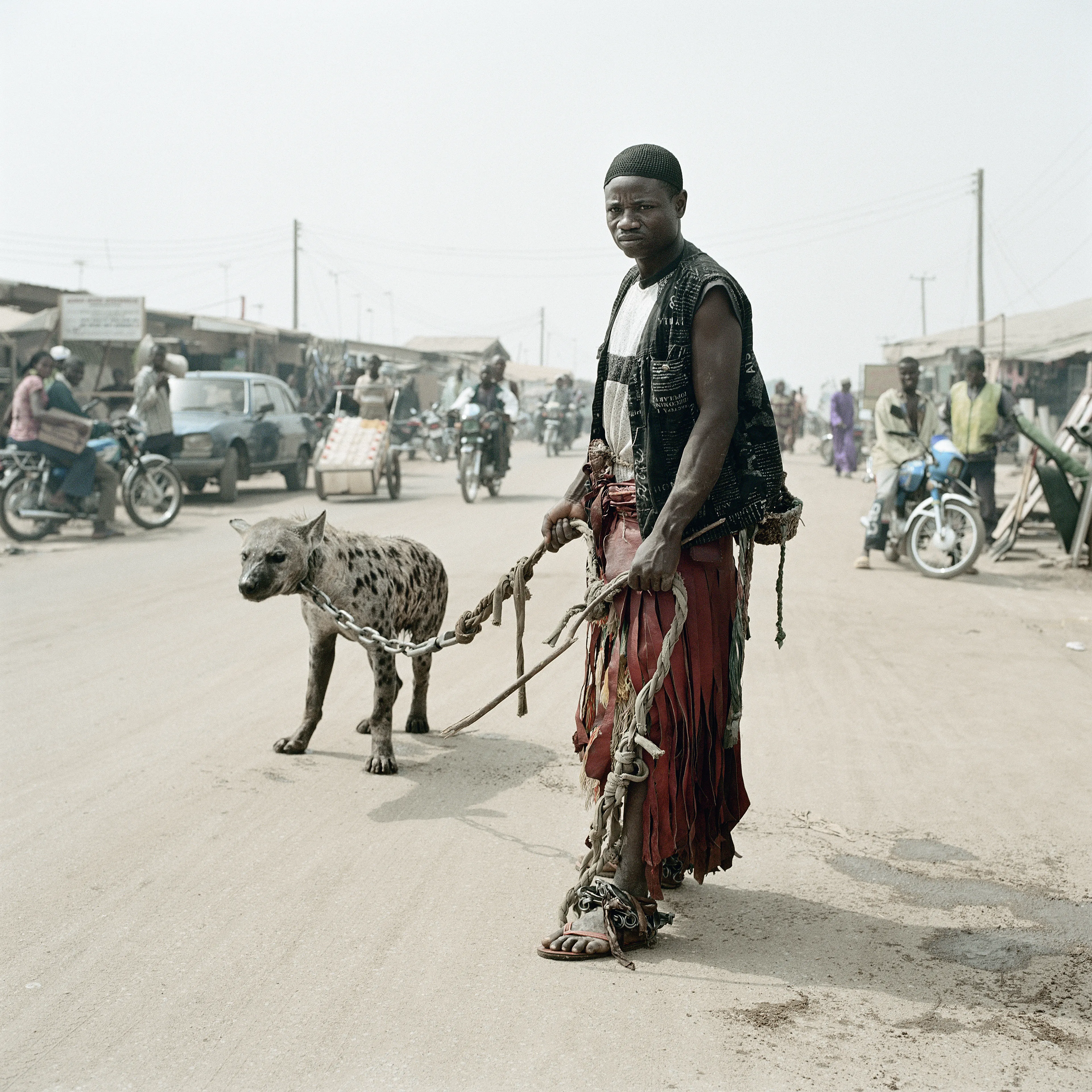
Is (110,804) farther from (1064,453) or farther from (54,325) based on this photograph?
(54,325)

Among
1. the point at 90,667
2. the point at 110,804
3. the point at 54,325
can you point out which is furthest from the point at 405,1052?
the point at 54,325

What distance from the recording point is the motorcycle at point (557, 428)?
32500 mm

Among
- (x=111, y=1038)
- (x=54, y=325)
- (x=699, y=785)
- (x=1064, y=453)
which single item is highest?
(x=54, y=325)

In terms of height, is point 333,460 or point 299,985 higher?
point 333,460

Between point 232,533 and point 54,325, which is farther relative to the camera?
point 54,325

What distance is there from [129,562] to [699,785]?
369 inches

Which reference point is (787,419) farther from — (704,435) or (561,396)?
(704,435)

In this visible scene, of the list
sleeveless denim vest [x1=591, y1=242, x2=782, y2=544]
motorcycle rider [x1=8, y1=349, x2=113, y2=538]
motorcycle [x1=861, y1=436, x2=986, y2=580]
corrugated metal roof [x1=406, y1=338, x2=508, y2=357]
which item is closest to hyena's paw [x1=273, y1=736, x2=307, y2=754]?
sleeveless denim vest [x1=591, y1=242, x2=782, y2=544]

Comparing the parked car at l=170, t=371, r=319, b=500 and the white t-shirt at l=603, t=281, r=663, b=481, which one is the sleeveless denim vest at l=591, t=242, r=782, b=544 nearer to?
the white t-shirt at l=603, t=281, r=663, b=481

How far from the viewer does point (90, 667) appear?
23.7 feet

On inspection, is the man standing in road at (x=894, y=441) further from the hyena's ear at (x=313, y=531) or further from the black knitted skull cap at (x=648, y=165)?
the black knitted skull cap at (x=648, y=165)

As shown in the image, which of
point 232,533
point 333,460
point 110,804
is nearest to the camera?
point 110,804

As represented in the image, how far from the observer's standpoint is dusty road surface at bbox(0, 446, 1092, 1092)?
297 centimetres

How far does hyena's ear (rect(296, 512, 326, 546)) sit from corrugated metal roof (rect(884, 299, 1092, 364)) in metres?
20.1
